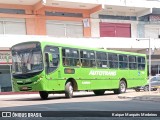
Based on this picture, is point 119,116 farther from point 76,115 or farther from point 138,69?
point 138,69

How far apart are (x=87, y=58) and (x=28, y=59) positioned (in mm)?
4554

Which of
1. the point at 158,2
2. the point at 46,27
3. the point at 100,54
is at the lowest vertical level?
the point at 100,54

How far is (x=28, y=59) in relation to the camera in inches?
754

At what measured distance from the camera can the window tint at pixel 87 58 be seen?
72.1 feet

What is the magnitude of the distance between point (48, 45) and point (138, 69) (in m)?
10.4

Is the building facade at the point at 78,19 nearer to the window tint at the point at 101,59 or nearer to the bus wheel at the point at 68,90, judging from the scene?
the window tint at the point at 101,59

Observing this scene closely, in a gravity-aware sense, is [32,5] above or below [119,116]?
above

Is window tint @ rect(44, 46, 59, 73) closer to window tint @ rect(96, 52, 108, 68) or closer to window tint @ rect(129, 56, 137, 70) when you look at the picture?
window tint @ rect(96, 52, 108, 68)

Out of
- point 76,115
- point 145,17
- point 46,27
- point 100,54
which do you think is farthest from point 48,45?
point 145,17

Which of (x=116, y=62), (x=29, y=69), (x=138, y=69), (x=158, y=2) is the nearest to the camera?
(x=29, y=69)

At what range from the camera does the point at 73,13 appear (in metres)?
35.6

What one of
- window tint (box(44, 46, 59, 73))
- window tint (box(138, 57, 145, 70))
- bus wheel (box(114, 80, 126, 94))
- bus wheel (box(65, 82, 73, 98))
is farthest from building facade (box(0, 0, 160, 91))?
window tint (box(44, 46, 59, 73))

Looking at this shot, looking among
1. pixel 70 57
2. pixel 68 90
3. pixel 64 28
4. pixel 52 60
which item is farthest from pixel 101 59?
pixel 64 28

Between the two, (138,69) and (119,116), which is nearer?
(119,116)
